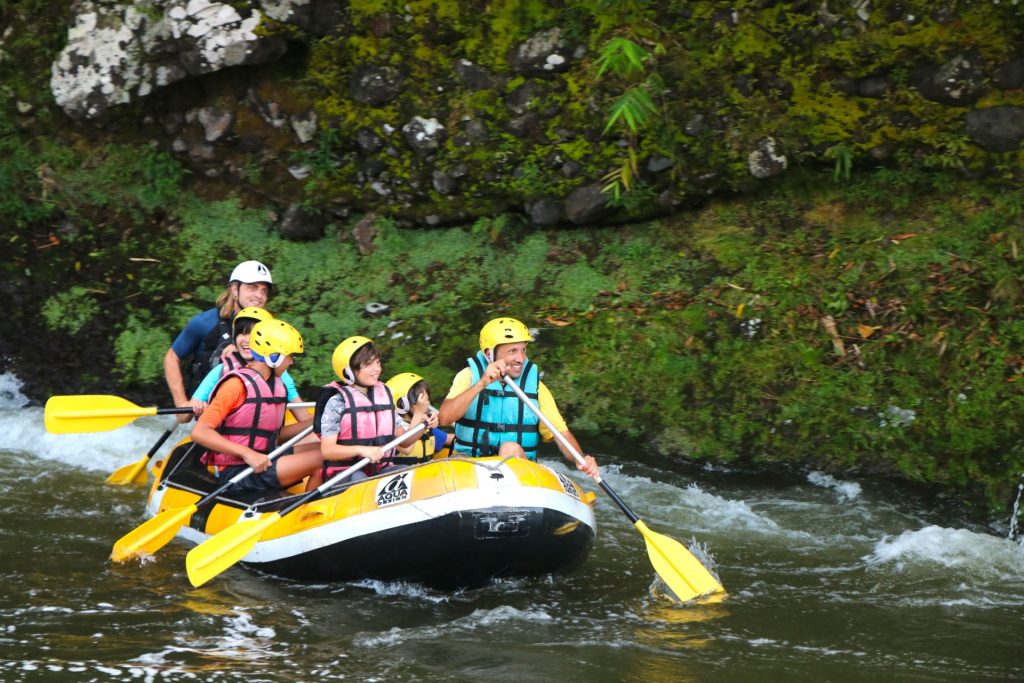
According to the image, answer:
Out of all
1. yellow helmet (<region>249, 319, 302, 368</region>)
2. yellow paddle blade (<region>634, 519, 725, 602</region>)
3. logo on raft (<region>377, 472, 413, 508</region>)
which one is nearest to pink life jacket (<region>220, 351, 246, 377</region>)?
yellow helmet (<region>249, 319, 302, 368</region>)

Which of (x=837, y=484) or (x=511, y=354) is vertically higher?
(x=511, y=354)

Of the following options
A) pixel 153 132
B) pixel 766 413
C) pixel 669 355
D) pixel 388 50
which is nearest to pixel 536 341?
pixel 669 355

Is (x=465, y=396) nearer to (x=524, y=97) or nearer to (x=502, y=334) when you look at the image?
(x=502, y=334)

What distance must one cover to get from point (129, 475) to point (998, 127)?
656cm

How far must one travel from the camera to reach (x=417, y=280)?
32.1 ft

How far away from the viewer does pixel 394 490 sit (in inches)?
237

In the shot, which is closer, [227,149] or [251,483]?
[251,483]

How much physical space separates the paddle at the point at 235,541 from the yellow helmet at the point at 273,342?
0.74m

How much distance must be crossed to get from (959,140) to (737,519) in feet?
11.1

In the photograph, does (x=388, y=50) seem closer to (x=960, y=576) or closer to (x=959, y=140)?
(x=959, y=140)

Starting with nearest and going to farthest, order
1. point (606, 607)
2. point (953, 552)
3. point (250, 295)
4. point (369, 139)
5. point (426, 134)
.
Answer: point (606, 607), point (953, 552), point (250, 295), point (426, 134), point (369, 139)

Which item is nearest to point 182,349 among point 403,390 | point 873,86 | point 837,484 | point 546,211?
point 403,390

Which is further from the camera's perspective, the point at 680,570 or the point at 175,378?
the point at 175,378

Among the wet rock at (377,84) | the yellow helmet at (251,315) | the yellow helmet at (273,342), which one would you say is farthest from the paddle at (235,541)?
the wet rock at (377,84)
